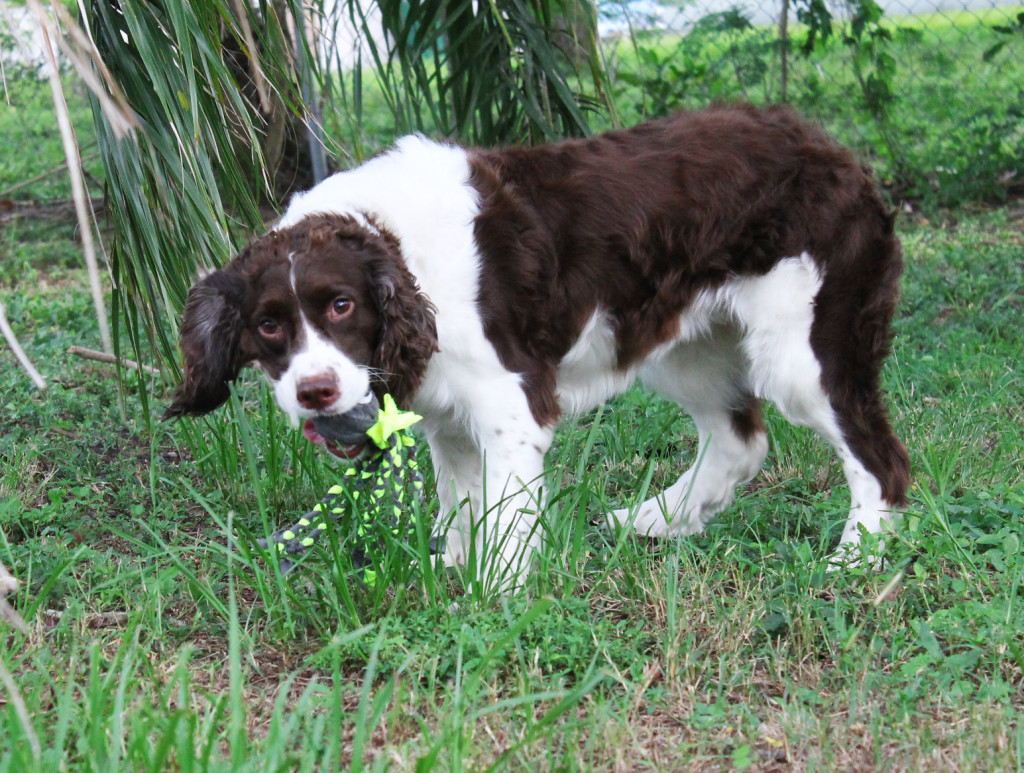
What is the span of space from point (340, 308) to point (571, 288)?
26.5 inches

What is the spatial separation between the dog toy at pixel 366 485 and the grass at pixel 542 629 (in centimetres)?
8

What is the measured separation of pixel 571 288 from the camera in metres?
3.01

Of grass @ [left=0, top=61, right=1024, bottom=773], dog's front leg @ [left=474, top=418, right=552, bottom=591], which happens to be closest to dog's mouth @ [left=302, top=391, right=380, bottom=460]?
grass @ [left=0, top=61, right=1024, bottom=773]

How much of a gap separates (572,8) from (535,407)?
1.49 m

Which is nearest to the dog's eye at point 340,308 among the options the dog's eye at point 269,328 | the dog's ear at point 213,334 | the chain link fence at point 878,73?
the dog's eye at point 269,328

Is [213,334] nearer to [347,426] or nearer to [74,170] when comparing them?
[347,426]

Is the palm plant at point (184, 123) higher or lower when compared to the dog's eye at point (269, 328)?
higher

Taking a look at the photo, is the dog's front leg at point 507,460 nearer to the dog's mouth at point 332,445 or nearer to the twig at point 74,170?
the dog's mouth at point 332,445

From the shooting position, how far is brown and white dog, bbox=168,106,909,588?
270 centimetres

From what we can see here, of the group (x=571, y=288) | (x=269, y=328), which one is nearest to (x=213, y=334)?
(x=269, y=328)

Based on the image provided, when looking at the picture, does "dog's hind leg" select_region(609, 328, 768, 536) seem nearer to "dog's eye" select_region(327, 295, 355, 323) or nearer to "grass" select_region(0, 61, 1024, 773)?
"grass" select_region(0, 61, 1024, 773)

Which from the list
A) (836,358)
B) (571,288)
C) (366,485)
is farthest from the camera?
(836,358)

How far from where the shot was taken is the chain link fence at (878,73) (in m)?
6.98

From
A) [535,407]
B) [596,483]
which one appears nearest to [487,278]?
[535,407]
